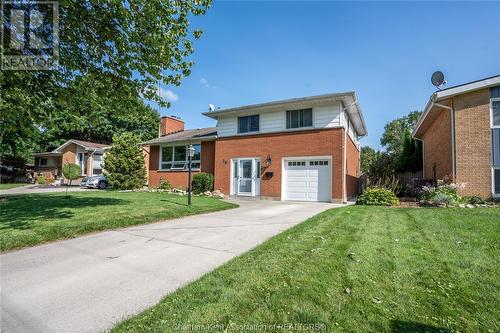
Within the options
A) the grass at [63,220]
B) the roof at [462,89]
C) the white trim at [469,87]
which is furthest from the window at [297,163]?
the white trim at [469,87]

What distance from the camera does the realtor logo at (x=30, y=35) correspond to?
5996 mm

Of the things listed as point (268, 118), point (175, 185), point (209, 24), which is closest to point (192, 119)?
point (175, 185)

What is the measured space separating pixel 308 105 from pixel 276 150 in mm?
2901

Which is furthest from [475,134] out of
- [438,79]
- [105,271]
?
[105,271]

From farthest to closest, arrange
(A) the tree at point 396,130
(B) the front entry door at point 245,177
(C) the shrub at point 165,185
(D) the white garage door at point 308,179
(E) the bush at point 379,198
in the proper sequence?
1. (A) the tree at point 396,130
2. (C) the shrub at point 165,185
3. (B) the front entry door at point 245,177
4. (D) the white garage door at point 308,179
5. (E) the bush at point 379,198

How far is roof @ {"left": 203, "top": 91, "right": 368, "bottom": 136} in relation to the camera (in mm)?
12586

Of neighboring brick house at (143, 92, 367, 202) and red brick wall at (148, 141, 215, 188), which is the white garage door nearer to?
neighboring brick house at (143, 92, 367, 202)

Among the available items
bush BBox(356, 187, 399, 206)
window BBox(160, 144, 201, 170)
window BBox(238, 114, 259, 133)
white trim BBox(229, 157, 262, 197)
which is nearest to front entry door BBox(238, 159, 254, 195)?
white trim BBox(229, 157, 262, 197)

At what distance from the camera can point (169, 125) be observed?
24.7 m

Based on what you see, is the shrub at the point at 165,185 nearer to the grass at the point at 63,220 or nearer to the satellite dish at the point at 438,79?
the grass at the point at 63,220

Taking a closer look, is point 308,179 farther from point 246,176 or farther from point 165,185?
point 165,185

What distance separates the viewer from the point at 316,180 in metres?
13.3

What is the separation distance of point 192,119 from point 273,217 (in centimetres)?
2105

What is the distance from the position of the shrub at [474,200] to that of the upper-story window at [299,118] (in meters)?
7.19
